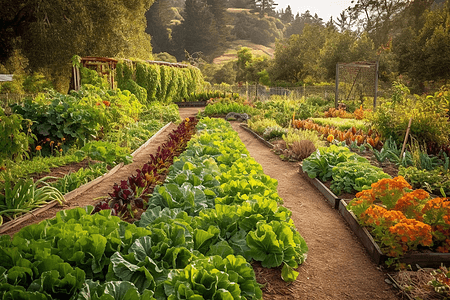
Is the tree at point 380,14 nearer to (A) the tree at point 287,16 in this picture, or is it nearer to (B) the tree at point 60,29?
(B) the tree at point 60,29

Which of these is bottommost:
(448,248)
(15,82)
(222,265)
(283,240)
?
(448,248)

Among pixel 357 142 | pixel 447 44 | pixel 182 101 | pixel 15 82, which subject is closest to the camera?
pixel 357 142

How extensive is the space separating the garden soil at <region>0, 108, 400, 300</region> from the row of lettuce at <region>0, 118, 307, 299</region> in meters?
0.15

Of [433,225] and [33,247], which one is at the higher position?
[33,247]

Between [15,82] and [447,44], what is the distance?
98.6 feet

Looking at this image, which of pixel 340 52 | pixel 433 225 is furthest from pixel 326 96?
pixel 433 225

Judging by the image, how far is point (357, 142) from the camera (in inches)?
308

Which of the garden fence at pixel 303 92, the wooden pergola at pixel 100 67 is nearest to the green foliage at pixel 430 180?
the wooden pergola at pixel 100 67

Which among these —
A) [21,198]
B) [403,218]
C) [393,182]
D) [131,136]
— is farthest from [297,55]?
[21,198]

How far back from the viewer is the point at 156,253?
2.04 metres

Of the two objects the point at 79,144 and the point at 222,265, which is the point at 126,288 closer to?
the point at 222,265

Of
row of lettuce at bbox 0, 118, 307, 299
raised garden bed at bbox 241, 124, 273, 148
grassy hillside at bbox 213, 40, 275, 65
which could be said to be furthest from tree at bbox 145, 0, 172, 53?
row of lettuce at bbox 0, 118, 307, 299

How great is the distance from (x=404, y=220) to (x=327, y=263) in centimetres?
92

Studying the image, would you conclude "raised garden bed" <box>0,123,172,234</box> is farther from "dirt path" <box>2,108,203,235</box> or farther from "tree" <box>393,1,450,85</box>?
"tree" <box>393,1,450,85</box>
